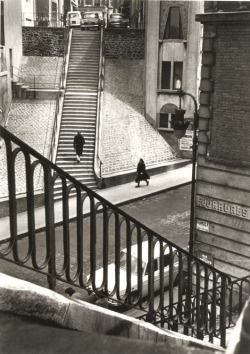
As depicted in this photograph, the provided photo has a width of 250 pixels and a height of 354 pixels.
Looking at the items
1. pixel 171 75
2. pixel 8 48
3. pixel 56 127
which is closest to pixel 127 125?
pixel 171 75

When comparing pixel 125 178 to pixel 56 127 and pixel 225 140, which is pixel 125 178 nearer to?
pixel 56 127

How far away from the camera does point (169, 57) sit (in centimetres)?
2488

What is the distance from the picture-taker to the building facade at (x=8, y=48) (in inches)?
859

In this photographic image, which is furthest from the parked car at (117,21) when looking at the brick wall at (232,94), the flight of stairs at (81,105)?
the brick wall at (232,94)

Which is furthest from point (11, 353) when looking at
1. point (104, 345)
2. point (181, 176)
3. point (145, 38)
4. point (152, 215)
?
point (145, 38)

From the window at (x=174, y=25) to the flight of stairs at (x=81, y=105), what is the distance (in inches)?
174

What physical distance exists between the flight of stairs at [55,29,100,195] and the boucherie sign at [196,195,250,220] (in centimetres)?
648

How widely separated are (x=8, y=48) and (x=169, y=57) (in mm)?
8335

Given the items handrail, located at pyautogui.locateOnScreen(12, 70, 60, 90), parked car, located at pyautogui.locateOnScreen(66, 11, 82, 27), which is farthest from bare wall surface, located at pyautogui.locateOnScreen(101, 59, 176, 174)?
parked car, located at pyautogui.locateOnScreen(66, 11, 82, 27)

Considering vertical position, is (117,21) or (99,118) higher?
(117,21)

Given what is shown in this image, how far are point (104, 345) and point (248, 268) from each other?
972 centimetres

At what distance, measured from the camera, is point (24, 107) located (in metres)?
23.8

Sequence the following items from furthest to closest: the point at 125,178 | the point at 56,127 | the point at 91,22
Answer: the point at 91,22, the point at 56,127, the point at 125,178

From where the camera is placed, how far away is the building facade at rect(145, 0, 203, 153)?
23.9 metres
